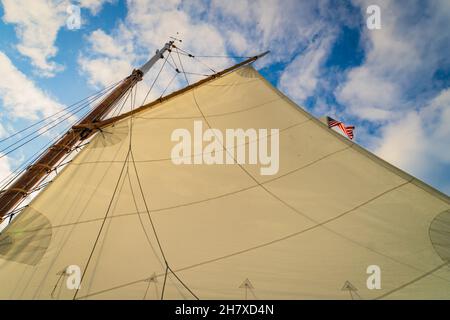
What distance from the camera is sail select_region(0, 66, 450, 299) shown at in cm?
356

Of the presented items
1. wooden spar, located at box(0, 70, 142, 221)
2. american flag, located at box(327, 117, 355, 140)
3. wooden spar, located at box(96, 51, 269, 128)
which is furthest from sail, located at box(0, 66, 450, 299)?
american flag, located at box(327, 117, 355, 140)

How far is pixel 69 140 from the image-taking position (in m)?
6.55

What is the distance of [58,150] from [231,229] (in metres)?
4.53

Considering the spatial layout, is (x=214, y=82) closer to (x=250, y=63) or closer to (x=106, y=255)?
(x=250, y=63)

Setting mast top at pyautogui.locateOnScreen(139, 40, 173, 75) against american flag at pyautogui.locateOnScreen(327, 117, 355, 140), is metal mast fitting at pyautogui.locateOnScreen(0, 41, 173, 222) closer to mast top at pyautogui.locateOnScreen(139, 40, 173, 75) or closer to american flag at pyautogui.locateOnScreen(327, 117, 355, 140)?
mast top at pyautogui.locateOnScreen(139, 40, 173, 75)

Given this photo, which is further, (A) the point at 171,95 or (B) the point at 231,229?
(A) the point at 171,95

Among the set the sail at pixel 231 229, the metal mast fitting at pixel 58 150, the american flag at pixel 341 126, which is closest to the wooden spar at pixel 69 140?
the metal mast fitting at pixel 58 150

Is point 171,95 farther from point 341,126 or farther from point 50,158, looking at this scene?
point 341,126

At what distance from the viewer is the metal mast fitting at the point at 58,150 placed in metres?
4.79

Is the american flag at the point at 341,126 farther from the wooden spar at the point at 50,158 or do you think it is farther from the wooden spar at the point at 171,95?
the wooden spar at the point at 50,158

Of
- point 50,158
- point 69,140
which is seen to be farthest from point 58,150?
point 69,140

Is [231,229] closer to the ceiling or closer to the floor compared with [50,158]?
closer to the floor

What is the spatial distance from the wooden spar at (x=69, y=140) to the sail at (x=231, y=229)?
1.47 feet

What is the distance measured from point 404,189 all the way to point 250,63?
747 centimetres
